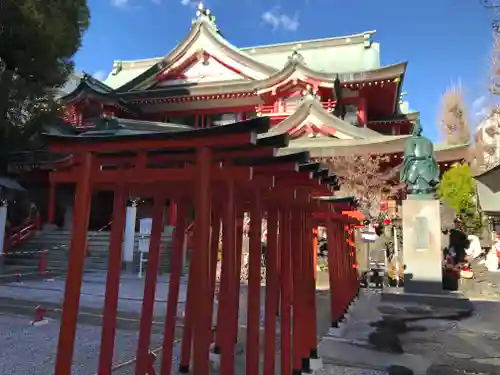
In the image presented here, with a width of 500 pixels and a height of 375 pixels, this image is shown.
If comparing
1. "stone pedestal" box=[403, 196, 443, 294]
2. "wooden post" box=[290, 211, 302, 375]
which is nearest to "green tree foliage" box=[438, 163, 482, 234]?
"stone pedestal" box=[403, 196, 443, 294]

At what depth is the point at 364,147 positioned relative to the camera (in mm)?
14984

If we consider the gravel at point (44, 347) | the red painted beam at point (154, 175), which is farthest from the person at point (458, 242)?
the red painted beam at point (154, 175)

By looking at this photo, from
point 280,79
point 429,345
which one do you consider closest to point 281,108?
point 280,79

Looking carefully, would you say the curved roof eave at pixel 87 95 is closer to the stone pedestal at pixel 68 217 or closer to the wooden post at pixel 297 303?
the stone pedestal at pixel 68 217

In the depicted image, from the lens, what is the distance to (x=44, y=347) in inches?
206

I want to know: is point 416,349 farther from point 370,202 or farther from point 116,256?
point 370,202

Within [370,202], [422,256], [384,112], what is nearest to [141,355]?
[422,256]

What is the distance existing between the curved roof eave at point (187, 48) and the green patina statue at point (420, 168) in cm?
1096

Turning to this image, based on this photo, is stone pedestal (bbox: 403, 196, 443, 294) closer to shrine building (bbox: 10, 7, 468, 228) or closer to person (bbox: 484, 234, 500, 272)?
person (bbox: 484, 234, 500, 272)

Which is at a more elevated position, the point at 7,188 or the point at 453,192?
the point at 453,192

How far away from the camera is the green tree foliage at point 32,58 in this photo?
512 inches

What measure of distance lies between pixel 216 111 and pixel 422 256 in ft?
46.0

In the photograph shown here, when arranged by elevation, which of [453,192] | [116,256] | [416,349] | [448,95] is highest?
[448,95]

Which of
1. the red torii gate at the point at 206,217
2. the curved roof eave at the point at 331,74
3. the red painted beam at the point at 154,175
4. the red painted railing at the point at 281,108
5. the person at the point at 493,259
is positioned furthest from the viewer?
the red painted railing at the point at 281,108
